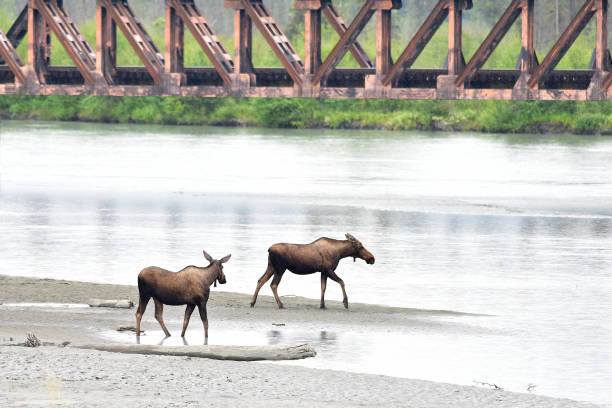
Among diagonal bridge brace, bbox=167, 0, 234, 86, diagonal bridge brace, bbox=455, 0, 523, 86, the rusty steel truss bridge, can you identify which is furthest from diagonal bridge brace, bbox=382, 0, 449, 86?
diagonal bridge brace, bbox=167, 0, 234, 86

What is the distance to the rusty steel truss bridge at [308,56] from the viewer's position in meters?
41.1

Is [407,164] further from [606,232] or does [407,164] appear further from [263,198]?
[606,232]

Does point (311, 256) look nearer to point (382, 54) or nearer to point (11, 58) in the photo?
point (382, 54)

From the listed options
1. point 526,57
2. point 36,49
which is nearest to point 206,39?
point 36,49

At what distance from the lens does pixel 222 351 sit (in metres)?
16.9

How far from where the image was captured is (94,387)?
14.8m

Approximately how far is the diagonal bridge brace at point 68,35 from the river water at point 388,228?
162 inches

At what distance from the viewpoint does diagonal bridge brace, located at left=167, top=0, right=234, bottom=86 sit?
45.0 meters

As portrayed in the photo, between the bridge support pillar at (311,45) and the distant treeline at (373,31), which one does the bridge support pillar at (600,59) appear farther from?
the distant treeline at (373,31)

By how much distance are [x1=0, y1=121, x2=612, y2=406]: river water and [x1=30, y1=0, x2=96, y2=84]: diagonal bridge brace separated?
162 inches

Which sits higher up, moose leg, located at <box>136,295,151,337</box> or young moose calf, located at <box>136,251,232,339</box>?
young moose calf, located at <box>136,251,232,339</box>

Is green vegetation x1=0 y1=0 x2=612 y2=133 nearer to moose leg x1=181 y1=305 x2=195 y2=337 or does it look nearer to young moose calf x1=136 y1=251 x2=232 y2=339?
moose leg x1=181 y1=305 x2=195 y2=337

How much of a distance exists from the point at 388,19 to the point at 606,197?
10.0m

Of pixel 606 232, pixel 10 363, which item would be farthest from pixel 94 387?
pixel 606 232
